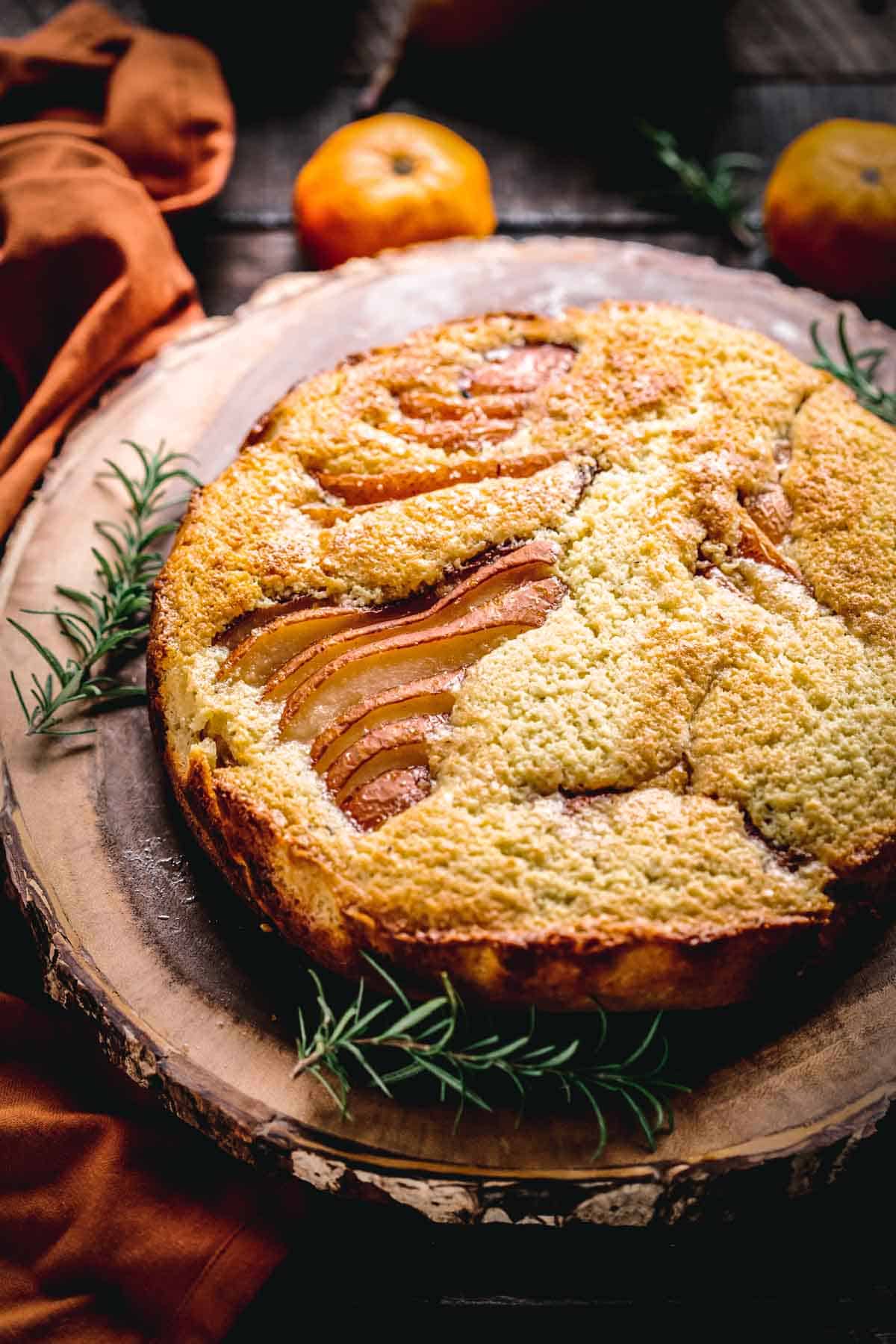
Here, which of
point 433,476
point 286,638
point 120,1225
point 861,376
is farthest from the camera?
point 861,376

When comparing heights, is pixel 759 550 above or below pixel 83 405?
above

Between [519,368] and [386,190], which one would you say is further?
[386,190]

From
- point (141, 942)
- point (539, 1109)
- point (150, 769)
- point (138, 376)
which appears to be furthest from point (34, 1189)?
point (138, 376)

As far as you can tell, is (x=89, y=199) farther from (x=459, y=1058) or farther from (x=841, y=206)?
(x=459, y=1058)

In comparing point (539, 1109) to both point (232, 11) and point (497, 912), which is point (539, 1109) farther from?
point (232, 11)

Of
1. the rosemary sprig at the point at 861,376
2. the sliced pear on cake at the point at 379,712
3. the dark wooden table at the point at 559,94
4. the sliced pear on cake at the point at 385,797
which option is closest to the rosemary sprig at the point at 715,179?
the dark wooden table at the point at 559,94

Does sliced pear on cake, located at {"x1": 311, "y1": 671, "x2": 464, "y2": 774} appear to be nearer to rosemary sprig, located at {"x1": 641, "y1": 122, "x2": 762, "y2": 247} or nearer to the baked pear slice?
the baked pear slice

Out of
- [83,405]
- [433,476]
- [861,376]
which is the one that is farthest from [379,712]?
[861,376]
